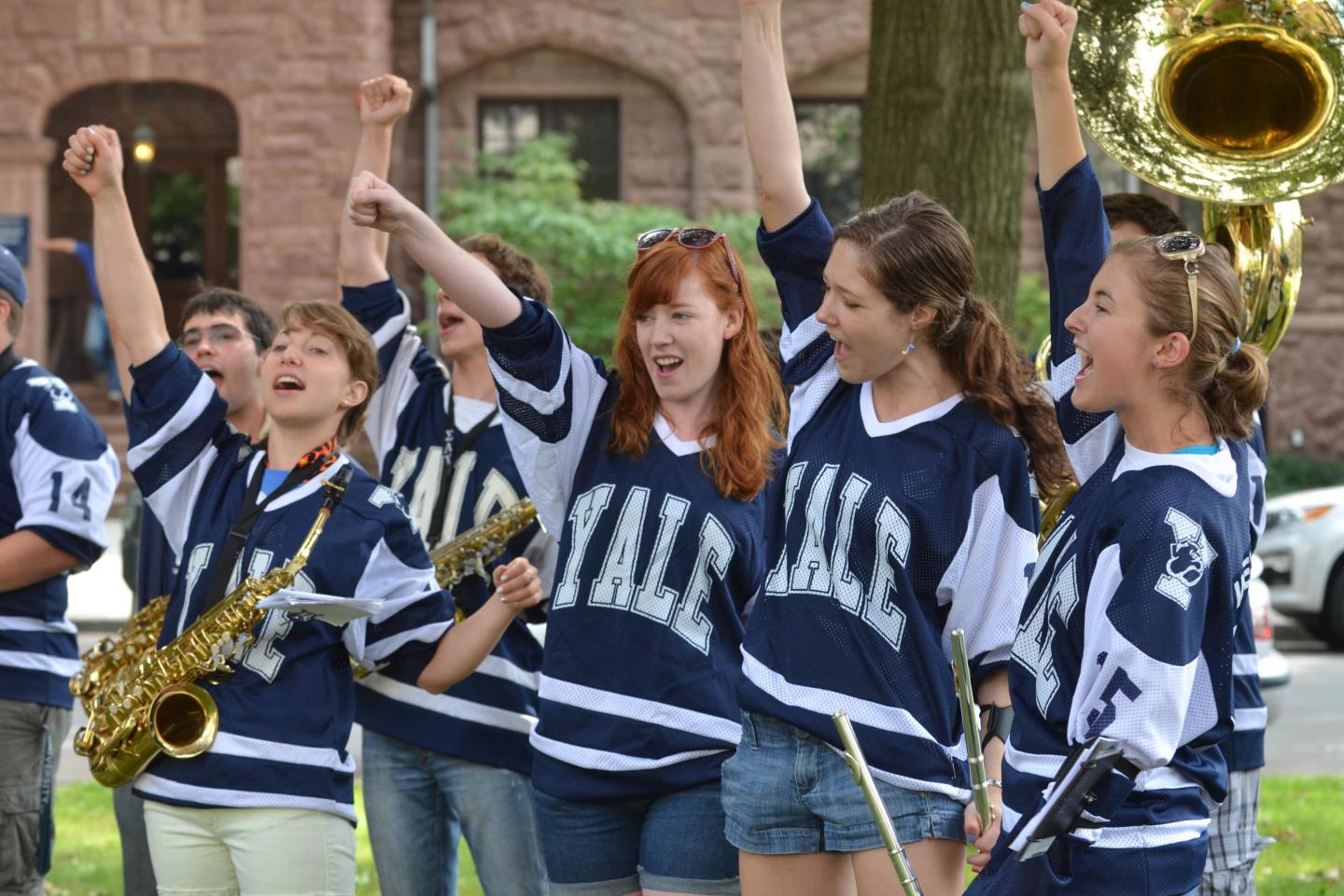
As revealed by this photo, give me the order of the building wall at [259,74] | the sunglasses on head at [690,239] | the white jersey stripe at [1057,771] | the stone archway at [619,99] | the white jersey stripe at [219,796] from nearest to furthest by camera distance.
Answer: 1. the white jersey stripe at [1057,771]
2. the white jersey stripe at [219,796]
3. the sunglasses on head at [690,239]
4. the building wall at [259,74]
5. the stone archway at [619,99]

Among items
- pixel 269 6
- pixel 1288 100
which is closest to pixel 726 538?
pixel 1288 100

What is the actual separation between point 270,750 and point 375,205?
1.17 meters

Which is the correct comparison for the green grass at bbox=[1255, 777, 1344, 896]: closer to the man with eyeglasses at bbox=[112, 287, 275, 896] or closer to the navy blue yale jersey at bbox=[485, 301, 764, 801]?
the navy blue yale jersey at bbox=[485, 301, 764, 801]

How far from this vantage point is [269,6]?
56.0ft

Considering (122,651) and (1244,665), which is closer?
(1244,665)

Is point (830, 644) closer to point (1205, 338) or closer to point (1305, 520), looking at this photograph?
point (1205, 338)

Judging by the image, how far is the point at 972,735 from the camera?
9.92 feet

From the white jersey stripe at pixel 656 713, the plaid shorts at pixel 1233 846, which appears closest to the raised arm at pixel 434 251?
the white jersey stripe at pixel 656 713

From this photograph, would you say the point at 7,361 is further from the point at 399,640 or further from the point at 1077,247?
the point at 1077,247

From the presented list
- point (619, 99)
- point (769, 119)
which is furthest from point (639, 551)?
point (619, 99)

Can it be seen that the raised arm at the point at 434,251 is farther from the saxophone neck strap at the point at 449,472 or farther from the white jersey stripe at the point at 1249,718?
the white jersey stripe at the point at 1249,718

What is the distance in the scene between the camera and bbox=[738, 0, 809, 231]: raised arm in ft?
11.3

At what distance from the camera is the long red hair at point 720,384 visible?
362cm

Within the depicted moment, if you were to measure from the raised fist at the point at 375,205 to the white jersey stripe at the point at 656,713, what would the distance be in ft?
3.32
